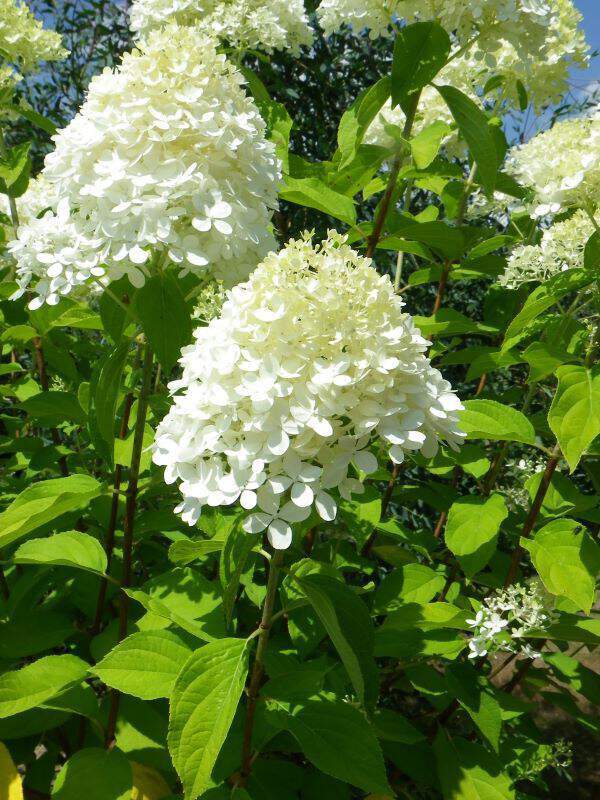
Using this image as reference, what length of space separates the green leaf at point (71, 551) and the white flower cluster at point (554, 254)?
1.69 m

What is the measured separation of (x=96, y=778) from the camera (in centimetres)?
194

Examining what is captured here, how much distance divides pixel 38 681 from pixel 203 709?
775 mm

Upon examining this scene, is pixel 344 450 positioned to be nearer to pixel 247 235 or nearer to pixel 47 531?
pixel 247 235

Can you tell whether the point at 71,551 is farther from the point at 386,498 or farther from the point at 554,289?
the point at 554,289

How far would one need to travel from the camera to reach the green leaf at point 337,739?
1578mm

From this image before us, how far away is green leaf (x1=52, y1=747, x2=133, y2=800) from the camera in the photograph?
1.91 metres

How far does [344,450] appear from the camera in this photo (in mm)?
Result: 1376

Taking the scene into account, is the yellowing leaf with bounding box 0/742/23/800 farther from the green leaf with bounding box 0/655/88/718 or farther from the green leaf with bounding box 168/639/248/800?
the green leaf with bounding box 168/639/248/800

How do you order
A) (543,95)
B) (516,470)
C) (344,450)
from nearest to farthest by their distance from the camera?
(344,450) → (516,470) → (543,95)

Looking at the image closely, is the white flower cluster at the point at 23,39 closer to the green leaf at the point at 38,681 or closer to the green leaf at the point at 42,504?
the green leaf at the point at 42,504

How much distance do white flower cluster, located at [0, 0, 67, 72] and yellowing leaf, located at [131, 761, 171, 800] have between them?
9.85ft

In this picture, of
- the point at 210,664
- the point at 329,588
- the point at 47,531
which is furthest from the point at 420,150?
the point at 47,531

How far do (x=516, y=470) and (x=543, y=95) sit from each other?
1.78 metres

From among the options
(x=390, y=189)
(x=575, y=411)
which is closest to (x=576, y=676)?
(x=575, y=411)
